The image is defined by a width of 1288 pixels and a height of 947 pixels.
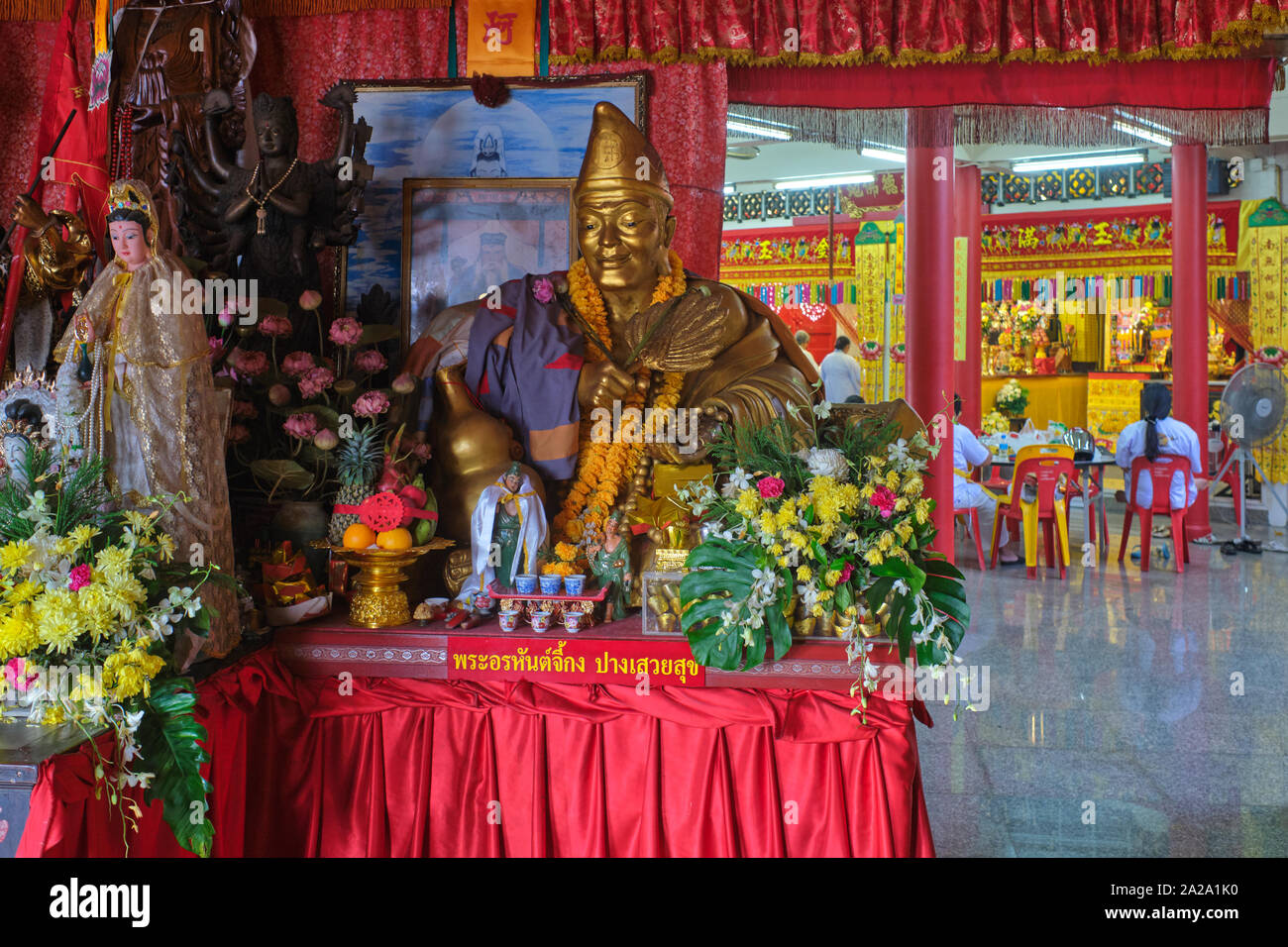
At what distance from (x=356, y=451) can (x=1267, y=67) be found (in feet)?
12.8

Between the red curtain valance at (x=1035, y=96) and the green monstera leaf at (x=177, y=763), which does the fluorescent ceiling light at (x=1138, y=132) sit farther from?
the green monstera leaf at (x=177, y=763)

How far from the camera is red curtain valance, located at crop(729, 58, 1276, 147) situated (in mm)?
4379

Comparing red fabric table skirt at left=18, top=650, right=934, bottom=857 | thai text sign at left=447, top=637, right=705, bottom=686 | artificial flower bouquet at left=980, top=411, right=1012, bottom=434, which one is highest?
artificial flower bouquet at left=980, top=411, right=1012, bottom=434

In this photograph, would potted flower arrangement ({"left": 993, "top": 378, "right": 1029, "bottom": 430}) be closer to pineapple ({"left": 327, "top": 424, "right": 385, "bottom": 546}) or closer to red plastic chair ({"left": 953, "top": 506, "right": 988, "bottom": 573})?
red plastic chair ({"left": 953, "top": 506, "right": 988, "bottom": 573})

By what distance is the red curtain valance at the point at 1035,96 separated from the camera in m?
4.38

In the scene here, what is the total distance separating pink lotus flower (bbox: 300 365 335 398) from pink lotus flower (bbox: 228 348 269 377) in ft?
0.42

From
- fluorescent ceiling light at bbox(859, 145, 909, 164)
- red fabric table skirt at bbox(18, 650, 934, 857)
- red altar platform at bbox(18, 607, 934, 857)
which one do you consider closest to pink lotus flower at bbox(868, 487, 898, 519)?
red altar platform at bbox(18, 607, 934, 857)

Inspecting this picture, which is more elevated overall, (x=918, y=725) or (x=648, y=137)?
(x=648, y=137)

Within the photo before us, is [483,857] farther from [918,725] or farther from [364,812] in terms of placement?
[918,725]

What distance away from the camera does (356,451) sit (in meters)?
3.29

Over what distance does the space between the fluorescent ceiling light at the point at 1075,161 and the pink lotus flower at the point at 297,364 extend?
9.45m

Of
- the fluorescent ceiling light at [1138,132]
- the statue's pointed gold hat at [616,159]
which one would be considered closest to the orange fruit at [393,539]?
the statue's pointed gold hat at [616,159]
